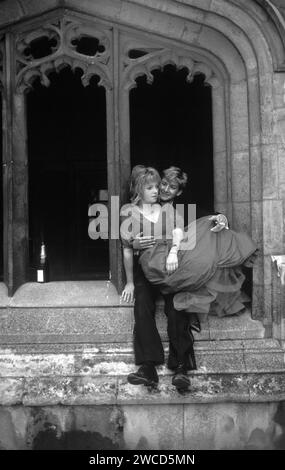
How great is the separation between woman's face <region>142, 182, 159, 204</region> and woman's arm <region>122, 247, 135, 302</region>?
395mm

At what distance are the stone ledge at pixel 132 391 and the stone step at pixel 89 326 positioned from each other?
313 mm

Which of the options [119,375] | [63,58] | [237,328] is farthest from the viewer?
[63,58]

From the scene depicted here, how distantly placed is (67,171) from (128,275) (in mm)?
3613

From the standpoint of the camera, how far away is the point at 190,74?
3.73 meters

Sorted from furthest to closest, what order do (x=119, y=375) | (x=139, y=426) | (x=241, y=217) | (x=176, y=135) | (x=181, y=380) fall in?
(x=176, y=135), (x=241, y=217), (x=119, y=375), (x=139, y=426), (x=181, y=380)

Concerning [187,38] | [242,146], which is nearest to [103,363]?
[242,146]

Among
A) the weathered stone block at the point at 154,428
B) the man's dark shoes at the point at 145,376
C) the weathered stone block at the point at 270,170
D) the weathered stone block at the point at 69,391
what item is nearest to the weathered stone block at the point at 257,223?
the weathered stone block at the point at 270,170

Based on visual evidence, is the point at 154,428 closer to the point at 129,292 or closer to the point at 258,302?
the point at 129,292

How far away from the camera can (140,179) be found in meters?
3.51

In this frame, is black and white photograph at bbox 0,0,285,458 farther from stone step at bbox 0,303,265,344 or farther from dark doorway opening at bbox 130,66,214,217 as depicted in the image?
dark doorway opening at bbox 130,66,214,217

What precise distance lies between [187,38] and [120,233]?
1.58 m

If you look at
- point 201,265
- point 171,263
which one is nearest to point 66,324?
point 171,263

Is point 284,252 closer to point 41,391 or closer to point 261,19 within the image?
point 261,19

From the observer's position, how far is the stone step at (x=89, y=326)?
3.50 m
